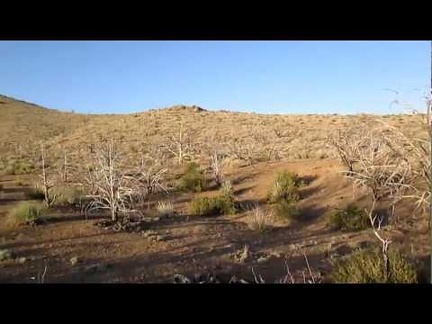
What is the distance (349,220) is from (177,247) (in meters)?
3.75

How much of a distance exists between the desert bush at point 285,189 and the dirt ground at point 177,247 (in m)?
0.35

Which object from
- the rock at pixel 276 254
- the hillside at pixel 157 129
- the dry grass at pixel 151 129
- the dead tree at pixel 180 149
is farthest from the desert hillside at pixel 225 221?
the hillside at pixel 157 129

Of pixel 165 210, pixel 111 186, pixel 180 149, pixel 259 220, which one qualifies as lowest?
pixel 259 220

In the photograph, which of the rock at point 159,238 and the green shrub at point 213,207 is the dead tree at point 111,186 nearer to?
the rock at point 159,238

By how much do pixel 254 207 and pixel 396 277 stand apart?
7.42 m

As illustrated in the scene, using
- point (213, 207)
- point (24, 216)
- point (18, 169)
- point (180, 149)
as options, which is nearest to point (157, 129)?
point (180, 149)

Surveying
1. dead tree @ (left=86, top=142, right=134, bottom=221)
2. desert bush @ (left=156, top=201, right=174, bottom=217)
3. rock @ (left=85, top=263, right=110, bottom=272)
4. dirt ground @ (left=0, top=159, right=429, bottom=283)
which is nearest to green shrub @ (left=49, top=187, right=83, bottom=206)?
dirt ground @ (left=0, top=159, right=429, bottom=283)

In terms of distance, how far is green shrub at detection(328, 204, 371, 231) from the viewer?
1129cm

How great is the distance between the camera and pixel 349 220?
37.3 feet

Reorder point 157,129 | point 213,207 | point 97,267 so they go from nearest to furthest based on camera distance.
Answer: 1. point 97,267
2. point 213,207
3. point 157,129

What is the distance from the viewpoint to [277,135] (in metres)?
34.2

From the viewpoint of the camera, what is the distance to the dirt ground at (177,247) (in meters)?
8.48

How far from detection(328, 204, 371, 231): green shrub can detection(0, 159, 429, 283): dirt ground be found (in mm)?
259

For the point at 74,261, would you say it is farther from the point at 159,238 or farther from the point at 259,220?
the point at 259,220
